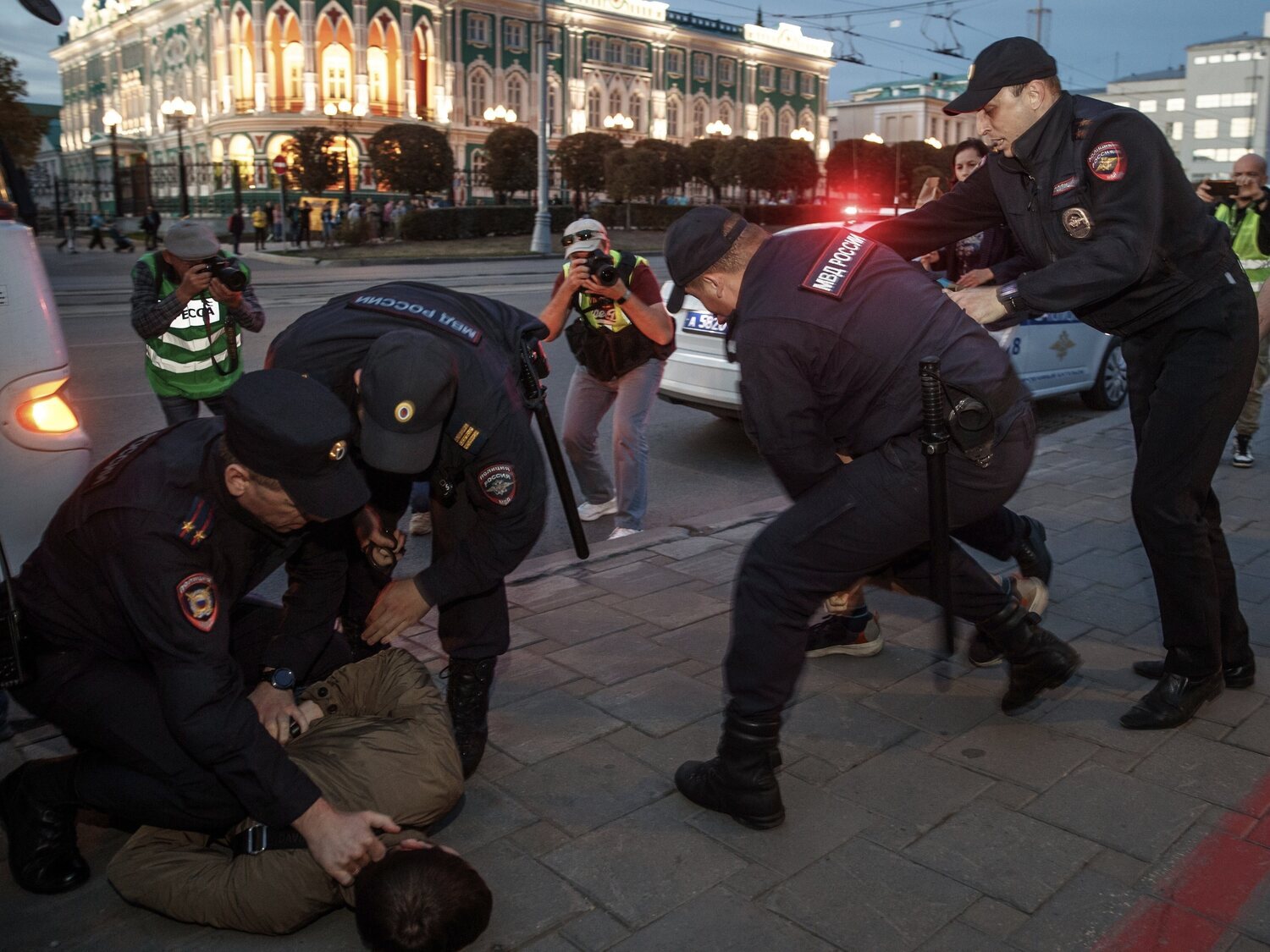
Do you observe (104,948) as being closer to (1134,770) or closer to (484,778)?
(484,778)

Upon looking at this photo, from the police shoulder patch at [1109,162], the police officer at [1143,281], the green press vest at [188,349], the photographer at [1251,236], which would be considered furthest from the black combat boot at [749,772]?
the photographer at [1251,236]

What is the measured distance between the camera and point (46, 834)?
9.43ft

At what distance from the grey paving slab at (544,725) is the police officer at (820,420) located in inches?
24.8

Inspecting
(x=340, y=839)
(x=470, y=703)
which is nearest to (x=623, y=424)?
(x=470, y=703)

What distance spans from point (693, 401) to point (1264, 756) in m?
5.17

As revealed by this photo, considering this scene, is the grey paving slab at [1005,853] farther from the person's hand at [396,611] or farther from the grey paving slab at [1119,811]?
the person's hand at [396,611]

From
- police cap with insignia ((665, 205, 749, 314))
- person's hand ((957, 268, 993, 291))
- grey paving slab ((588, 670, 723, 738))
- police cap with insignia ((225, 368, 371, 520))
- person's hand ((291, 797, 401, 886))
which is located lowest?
grey paving slab ((588, 670, 723, 738))

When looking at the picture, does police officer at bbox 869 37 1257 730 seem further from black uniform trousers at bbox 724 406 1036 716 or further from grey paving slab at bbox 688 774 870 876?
grey paving slab at bbox 688 774 870 876

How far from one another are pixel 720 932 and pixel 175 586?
1448 mm

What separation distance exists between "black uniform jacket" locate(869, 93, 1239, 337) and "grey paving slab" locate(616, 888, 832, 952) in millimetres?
1747

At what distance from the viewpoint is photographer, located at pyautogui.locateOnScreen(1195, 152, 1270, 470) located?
23.0ft

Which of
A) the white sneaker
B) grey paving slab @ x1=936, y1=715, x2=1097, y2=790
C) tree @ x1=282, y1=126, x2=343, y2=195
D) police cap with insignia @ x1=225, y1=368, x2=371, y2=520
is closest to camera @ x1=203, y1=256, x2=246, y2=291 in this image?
the white sneaker

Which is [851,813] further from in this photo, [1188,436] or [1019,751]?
[1188,436]

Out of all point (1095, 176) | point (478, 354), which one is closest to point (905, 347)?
point (1095, 176)
